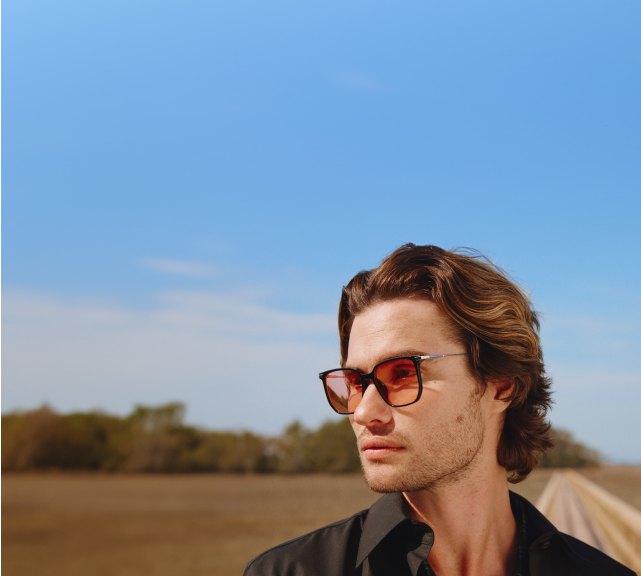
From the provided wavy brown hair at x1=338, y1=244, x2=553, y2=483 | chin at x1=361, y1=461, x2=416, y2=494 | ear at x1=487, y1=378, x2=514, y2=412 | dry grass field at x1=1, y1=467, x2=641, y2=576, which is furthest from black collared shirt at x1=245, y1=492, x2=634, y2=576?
dry grass field at x1=1, y1=467, x2=641, y2=576

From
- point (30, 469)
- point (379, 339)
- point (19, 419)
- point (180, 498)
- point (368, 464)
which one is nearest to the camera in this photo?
point (368, 464)

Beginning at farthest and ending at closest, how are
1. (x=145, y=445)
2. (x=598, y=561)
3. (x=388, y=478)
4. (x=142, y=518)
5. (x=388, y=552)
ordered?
(x=142, y=518) < (x=145, y=445) < (x=598, y=561) < (x=388, y=552) < (x=388, y=478)

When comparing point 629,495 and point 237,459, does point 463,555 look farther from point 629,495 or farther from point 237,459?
point 237,459

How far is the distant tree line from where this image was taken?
6424 centimetres

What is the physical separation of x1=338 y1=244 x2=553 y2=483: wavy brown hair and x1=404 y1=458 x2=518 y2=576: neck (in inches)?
11.6

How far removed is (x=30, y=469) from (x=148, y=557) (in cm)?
2470

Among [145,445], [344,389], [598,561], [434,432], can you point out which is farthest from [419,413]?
[145,445]

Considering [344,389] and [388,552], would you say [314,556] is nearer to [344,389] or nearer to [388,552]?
[388,552]

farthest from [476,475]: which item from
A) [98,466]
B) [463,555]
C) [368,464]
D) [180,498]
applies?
[180,498]

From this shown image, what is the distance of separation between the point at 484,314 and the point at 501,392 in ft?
1.28

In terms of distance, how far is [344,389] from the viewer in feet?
8.03

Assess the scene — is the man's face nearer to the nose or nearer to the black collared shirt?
the nose

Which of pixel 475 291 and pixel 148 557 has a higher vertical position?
pixel 475 291

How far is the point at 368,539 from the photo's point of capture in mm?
2152
